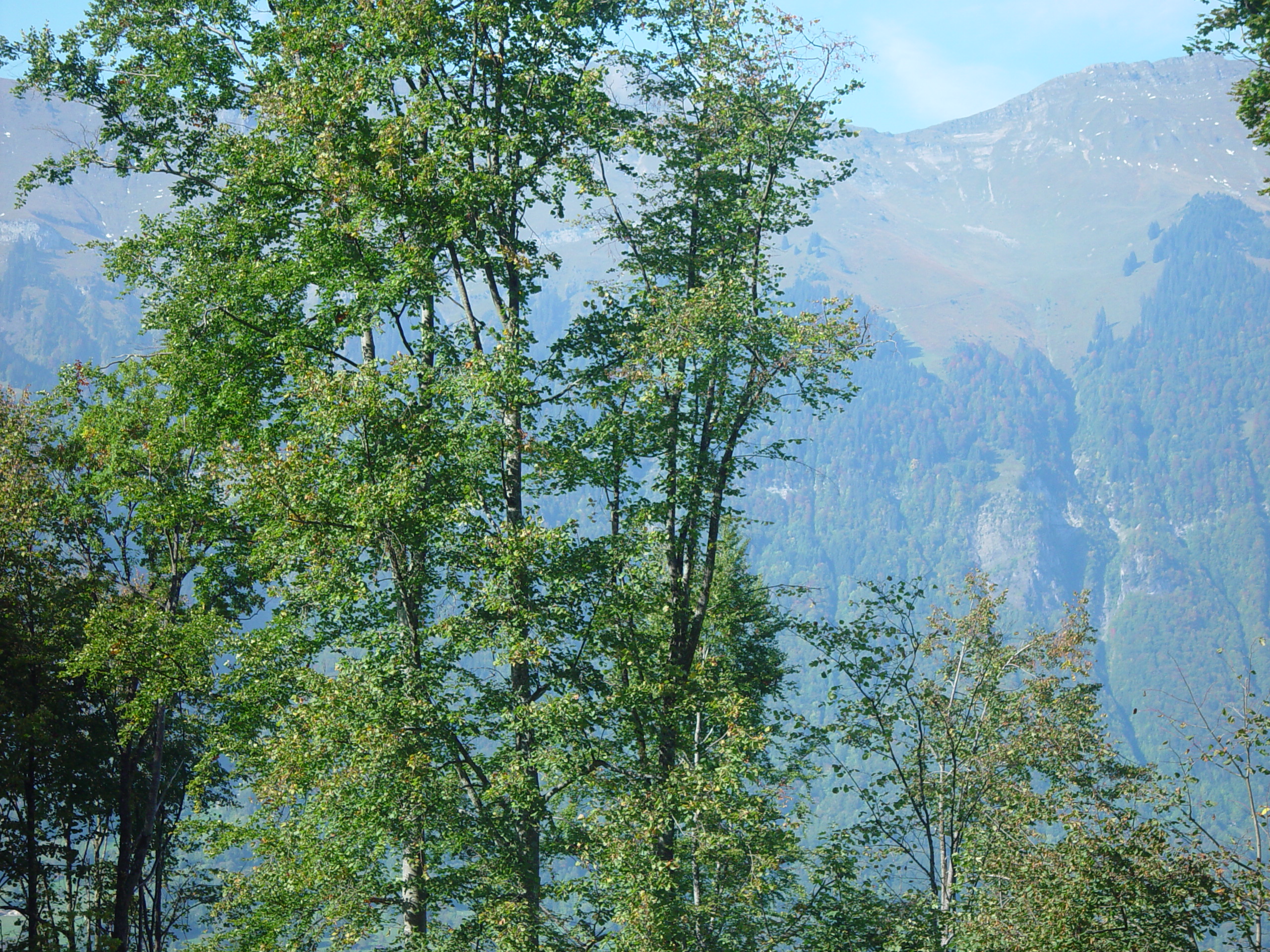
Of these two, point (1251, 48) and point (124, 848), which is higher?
point (1251, 48)

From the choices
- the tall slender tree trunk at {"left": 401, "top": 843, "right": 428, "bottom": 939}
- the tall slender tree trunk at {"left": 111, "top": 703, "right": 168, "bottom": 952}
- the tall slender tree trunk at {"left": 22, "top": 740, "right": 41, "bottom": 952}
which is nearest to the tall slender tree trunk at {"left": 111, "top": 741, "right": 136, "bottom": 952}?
the tall slender tree trunk at {"left": 111, "top": 703, "right": 168, "bottom": 952}

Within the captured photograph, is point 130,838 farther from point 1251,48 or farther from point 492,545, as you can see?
point 1251,48

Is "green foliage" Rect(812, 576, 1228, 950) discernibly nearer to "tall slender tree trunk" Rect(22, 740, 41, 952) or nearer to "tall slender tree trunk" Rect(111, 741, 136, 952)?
"tall slender tree trunk" Rect(111, 741, 136, 952)

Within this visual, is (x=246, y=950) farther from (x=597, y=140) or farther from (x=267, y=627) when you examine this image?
(x=597, y=140)

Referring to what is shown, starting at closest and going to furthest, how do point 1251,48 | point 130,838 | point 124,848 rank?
point 1251,48 < point 124,848 < point 130,838

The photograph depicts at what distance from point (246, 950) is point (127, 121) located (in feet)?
54.6

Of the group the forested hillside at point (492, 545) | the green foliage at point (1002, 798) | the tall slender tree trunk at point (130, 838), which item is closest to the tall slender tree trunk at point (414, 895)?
the forested hillside at point (492, 545)

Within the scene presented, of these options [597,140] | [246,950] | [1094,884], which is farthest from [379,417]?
[1094,884]

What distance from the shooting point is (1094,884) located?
14.5 m

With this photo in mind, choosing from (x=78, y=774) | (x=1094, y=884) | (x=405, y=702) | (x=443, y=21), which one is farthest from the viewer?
(x=78, y=774)

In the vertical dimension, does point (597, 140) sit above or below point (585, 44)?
below

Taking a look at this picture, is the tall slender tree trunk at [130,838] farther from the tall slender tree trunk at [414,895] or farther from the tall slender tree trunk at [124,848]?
the tall slender tree trunk at [414,895]

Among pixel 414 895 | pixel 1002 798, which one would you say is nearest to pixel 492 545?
pixel 414 895

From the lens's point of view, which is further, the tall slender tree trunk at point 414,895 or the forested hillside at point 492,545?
the tall slender tree trunk at point 414,895
